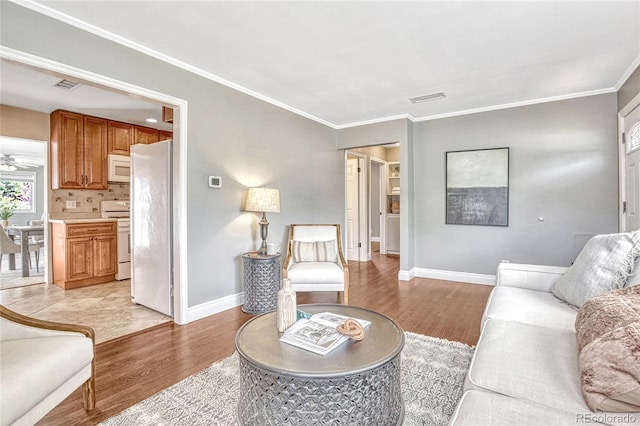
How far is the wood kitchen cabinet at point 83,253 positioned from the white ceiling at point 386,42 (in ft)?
9.90

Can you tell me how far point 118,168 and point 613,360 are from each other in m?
5.78

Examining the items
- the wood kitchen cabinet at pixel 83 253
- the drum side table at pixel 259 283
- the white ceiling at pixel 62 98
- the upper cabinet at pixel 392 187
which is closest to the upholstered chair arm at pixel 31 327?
the drum side table at pixel 259 283

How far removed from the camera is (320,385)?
1.23 metres

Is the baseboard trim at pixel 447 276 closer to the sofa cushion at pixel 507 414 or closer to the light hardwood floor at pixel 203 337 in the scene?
the light hardwood floor at pixel 203 337

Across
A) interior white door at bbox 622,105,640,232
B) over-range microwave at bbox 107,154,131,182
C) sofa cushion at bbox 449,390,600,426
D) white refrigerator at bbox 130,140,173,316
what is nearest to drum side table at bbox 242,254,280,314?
white refrigerator at bbox 130,140,173,316

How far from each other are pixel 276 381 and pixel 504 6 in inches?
104

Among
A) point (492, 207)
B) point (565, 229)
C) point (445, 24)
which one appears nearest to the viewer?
point (445, 24)

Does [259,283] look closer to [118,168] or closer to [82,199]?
[118,168]

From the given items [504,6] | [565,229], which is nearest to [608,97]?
[565,229]

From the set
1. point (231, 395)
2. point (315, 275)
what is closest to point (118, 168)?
point (315, 275)

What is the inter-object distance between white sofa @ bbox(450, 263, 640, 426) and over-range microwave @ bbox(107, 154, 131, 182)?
5.27 metres

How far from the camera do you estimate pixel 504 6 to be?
211 centimetres

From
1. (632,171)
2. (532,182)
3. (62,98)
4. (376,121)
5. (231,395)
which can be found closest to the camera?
(231,395)

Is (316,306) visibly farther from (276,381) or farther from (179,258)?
(179,258)
